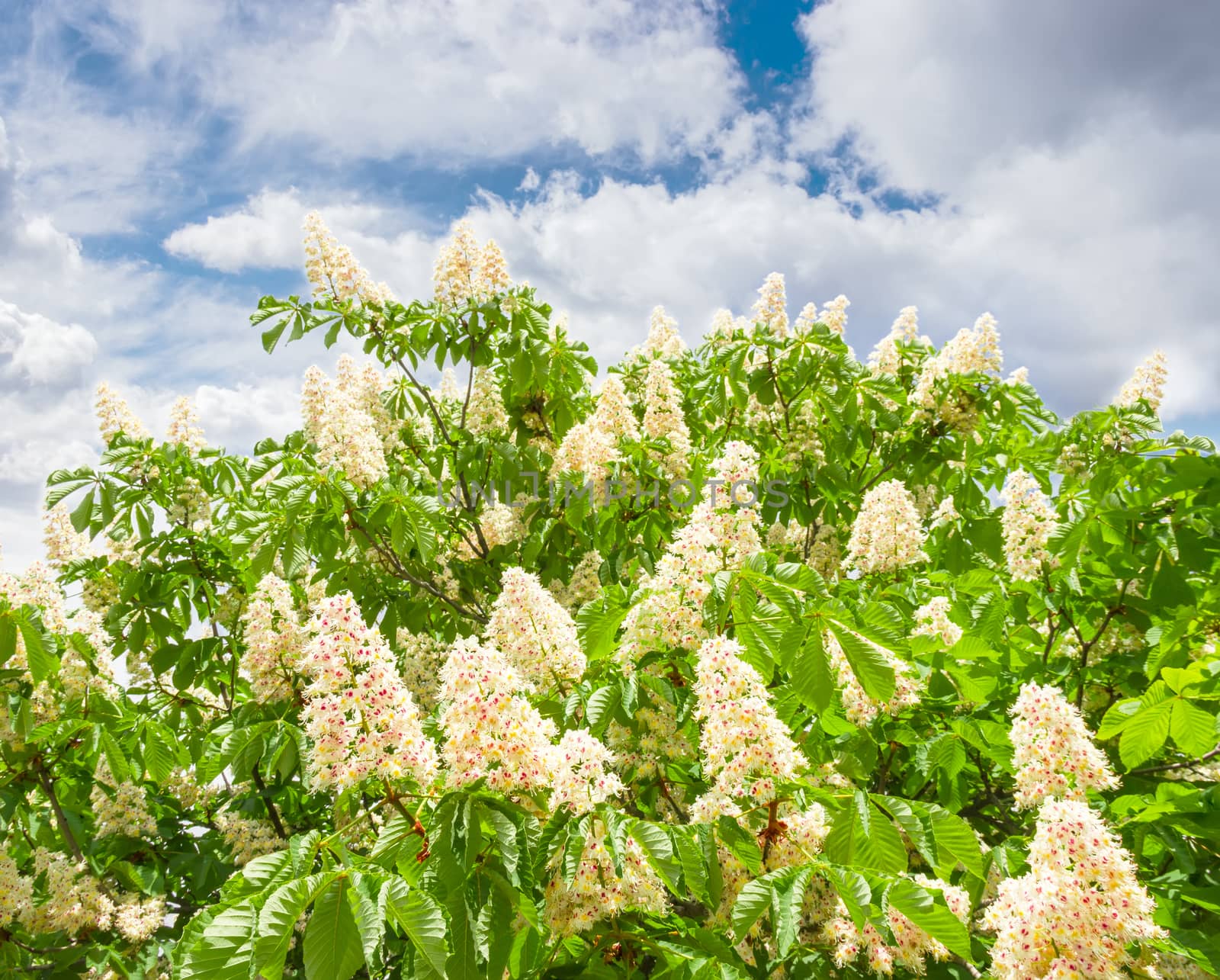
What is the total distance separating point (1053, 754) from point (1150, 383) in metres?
5.50

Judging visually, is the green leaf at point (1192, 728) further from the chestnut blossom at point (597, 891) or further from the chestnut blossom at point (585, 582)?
the chestnut blossom at point (585, 582)

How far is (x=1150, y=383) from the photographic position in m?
7.01

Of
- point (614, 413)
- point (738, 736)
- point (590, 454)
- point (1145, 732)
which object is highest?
point (614, 413)

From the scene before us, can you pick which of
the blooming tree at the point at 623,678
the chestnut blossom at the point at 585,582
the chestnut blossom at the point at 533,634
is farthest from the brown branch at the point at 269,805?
the chestnut blossom at the point at 533,634

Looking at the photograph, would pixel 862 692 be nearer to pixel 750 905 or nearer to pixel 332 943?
pixel 750 905

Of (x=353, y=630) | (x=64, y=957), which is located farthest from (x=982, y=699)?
(x=64, y=957)

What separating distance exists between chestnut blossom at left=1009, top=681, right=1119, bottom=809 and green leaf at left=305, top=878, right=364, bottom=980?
243 cm

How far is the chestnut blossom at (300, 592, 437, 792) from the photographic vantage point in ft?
8.53

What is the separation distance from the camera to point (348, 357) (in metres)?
7.03

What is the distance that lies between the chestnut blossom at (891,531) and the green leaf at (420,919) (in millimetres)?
3983

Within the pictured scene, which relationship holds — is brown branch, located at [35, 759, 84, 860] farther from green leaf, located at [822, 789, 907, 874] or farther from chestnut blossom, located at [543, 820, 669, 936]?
green leaf, located at [822, 789, 907, 874]

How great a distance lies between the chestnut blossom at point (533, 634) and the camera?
349 cm

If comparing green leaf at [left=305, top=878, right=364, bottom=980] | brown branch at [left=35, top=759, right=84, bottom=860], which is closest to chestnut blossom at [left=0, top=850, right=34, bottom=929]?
brown branch at [left=35, top=759, right=84, bottom=860]

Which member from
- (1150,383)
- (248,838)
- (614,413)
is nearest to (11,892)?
(248,838)
